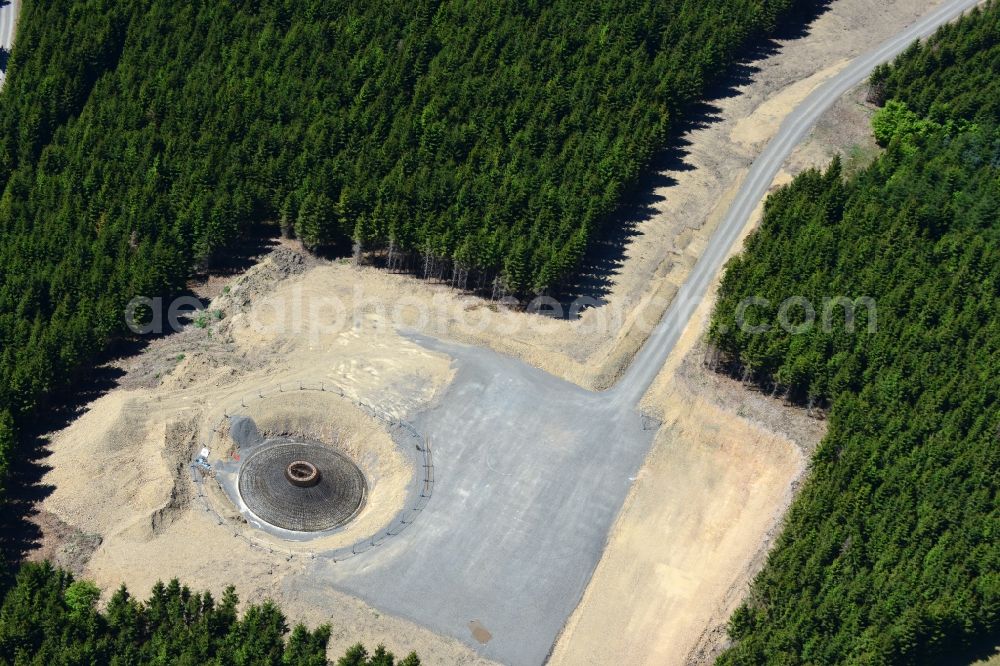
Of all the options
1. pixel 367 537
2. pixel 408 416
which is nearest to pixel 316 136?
pixel 408 416

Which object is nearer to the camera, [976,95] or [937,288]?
[937,288]

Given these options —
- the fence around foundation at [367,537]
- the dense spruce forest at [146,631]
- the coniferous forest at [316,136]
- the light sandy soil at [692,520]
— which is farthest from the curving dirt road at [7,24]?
the light sandy soil at [692,520]

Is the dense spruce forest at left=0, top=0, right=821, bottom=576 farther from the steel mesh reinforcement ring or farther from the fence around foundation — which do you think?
the steel mesh reinforcement ring

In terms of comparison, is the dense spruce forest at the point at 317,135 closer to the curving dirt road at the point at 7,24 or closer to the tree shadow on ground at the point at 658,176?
the tree shadow on ground at the point at 658,176

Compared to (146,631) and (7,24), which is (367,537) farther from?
(7,24)

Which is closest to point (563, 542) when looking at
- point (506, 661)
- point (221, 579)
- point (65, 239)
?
point (506, 661)

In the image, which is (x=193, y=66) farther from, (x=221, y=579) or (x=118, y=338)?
(x=221, y=579)
